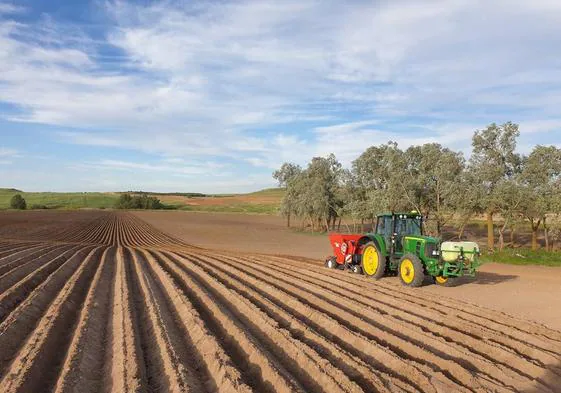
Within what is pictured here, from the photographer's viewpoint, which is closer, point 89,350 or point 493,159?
point 89,350

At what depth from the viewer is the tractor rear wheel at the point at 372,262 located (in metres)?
12.6

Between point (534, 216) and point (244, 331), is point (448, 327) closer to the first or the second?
point (244, 331)

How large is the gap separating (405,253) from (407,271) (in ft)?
2.12

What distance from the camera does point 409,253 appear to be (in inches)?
473

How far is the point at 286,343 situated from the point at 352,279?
251 inches

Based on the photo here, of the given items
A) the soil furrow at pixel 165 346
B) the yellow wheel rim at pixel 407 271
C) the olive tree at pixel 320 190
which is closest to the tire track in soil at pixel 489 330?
the yellow wheel rim at pixel 407 271

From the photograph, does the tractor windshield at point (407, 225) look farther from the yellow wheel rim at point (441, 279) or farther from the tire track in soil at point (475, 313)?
the tire track in soil at point (475, 313)

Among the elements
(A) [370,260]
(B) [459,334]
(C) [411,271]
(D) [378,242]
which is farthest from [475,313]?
(A) [370,260]

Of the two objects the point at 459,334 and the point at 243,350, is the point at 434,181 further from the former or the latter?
the point at 243,350

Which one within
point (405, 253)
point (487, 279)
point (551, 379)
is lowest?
point (487, 279)

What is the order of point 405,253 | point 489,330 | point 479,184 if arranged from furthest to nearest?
point 479,184 → point 405,253 → point 489,330

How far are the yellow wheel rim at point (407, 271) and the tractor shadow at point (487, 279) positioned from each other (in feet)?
6.59

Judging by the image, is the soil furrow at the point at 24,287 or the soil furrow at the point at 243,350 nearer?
the soil furrow at the point at 243,350

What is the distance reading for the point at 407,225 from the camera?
12.6m
